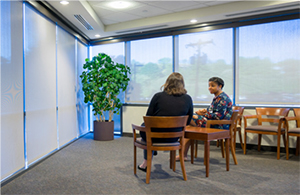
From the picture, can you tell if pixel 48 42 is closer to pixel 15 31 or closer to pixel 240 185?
pixel 15 31

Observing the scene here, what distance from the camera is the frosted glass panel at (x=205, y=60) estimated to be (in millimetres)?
5320

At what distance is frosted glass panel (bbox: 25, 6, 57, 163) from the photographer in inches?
145

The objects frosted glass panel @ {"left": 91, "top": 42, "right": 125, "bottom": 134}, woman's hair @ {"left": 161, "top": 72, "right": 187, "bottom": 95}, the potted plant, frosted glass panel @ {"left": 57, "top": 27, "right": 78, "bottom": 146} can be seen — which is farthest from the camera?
frosted glass panel @ {"left": 91, "top": 42, "right": 125, "bottom": 134}

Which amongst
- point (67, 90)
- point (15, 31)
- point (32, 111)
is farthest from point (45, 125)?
point (15, 31)

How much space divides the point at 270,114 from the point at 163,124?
9.57 feet

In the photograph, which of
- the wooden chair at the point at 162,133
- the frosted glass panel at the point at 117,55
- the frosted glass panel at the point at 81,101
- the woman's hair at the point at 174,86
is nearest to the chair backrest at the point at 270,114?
the woman's hair at the point at 174,86

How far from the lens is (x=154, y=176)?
3.21m

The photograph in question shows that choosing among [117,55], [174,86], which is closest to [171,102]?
[174,86]

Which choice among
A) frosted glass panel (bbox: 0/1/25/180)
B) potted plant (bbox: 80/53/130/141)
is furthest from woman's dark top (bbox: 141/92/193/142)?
potted plant (bbox: 80/53/130/141)

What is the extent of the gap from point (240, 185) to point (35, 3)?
416 cm

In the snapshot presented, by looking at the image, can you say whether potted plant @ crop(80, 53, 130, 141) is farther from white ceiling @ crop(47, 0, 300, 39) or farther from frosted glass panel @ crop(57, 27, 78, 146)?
white ceiling @ crop(47, 0, 300, 39)

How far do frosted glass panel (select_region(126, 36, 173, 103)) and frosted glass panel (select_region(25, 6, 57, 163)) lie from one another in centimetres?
238

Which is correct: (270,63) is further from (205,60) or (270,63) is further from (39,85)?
(39,85)

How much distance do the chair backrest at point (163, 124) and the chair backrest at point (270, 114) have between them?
2.59 m
